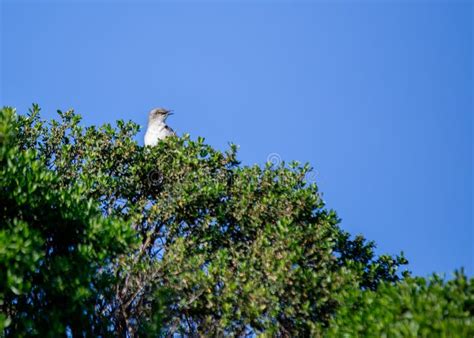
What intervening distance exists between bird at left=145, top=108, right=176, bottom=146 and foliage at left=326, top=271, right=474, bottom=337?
11666 mm

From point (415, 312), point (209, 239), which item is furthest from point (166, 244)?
point (415, 312)

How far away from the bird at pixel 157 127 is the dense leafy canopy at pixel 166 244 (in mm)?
2431

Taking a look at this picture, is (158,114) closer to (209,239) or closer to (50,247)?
(209,239)

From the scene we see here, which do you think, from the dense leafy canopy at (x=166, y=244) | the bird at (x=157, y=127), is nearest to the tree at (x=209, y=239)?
the dense leafy canopy at (x=166, y=244)

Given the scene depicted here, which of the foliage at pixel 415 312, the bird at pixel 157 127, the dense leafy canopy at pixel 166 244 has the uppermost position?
the bird at pixel 157 127

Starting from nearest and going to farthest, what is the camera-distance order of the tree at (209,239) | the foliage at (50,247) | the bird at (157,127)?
the foliage at (50,247), the tree at (209,239), the bird at (157,127)

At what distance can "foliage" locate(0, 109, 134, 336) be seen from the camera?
623 inches

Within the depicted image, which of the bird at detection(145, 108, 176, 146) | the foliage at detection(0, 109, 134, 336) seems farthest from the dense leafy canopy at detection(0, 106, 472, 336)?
the bird at detection(145, 108, 176, 146)

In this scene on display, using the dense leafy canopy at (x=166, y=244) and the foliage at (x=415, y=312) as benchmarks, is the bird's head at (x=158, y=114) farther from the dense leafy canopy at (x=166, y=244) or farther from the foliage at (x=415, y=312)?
the foliage at (x=415, y=312)

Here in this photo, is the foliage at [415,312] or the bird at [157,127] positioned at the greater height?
the bird at [157,127]

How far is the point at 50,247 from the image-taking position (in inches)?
694

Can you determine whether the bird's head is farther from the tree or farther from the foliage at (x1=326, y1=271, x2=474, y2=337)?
the foliage at (x1=326, y1=271, x2=474, y2=337)

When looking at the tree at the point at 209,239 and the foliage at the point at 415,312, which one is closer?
the foliage at the point at 415,312

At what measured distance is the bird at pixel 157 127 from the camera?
26344mm
